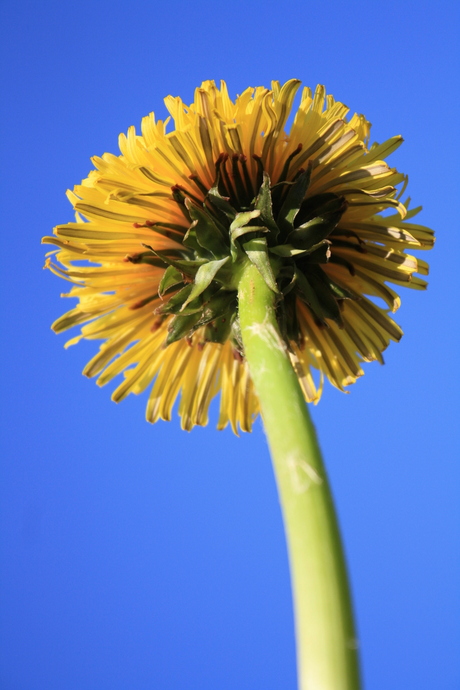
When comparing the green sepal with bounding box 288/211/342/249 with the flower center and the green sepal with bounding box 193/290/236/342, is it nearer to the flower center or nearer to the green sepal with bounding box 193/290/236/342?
the flower center

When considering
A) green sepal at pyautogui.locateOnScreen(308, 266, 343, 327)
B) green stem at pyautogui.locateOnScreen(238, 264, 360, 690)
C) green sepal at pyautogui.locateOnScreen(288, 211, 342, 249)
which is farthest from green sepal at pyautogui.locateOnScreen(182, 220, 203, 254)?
green stem at pyautogui.locateOnScreen(238, 264, 360, 690)

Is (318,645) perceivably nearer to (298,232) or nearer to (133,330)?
(298,232)

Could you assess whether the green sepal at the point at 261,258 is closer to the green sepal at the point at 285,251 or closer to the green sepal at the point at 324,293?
the green sepal at the point at 285,251

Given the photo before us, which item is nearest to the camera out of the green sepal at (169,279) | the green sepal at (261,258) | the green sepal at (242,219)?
the green sepal at (261,258)

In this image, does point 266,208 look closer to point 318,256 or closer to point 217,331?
point 318,256

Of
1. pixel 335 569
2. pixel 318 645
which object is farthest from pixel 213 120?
pixel 318 645

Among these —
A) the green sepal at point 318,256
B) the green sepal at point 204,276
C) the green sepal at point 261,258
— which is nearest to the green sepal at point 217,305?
the green sepal at point 204,276

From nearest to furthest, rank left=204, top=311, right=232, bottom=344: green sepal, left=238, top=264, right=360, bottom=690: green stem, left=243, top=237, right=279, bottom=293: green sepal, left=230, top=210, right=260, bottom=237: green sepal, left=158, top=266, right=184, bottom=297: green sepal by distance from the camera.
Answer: left=238, top=264, right=360, bottom=690: green stem → left=243, top=237, right=279, bottom=293: green sepal → left=230, top=210, right=260, bottom=237: green sepal → left=158, top=266, right=184, bottom=297: green sepal → left=204, top=311, right=232, bottom=344: green sepal
